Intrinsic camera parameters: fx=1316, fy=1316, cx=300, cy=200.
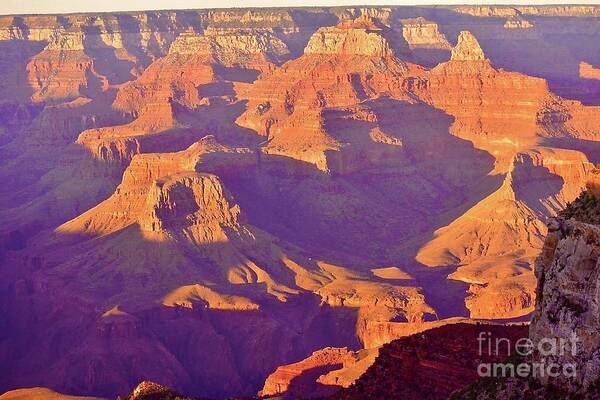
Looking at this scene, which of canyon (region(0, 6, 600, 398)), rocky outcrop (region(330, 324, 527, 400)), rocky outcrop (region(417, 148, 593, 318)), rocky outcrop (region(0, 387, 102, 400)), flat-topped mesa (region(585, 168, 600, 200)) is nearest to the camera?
flat-topped mesa (region(585, 168, 600, 200))

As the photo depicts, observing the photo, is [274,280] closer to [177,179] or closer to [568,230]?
[177,179]

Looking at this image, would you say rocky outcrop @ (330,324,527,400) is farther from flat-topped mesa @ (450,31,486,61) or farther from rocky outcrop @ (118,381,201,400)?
flat-topped mesa @ (450,31,486,61)

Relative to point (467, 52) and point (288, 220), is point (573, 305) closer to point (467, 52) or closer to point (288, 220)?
point (288, 220)

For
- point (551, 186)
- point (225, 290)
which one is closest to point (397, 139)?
point (551, 186)

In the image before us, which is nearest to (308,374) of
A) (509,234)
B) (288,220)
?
(509,234)

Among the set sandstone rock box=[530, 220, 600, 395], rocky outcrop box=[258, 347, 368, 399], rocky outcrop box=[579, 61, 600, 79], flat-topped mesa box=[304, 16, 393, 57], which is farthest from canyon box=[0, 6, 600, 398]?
sandstone rock box=[530, 220, 600, 395]
